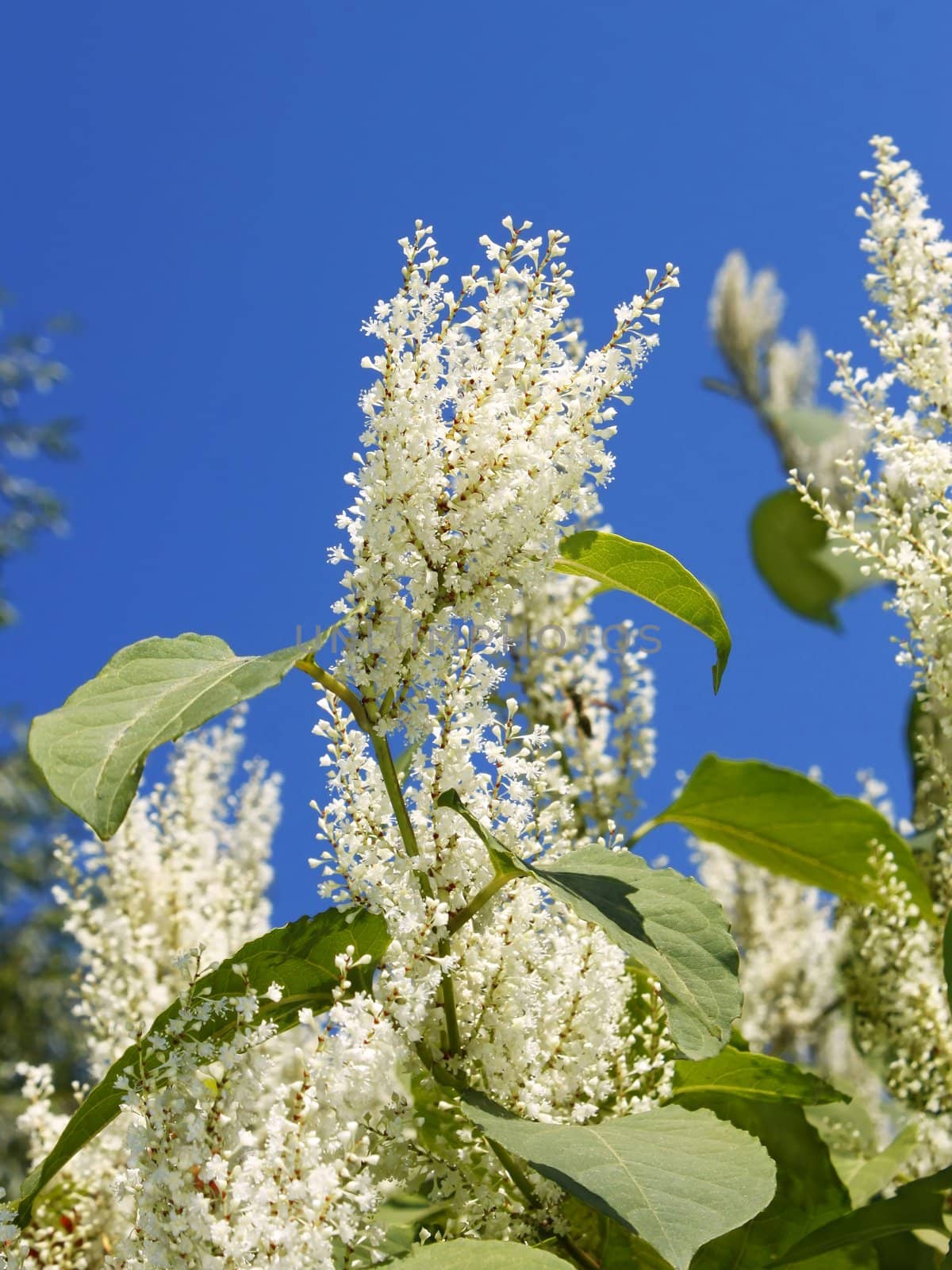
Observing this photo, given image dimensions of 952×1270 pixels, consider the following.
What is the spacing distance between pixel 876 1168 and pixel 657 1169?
898 mm

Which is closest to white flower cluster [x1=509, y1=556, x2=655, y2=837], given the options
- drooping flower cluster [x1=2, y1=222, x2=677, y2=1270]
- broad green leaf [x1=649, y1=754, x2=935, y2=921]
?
broad green leaf [x1=649, y1=754, x2=935, y2=921]

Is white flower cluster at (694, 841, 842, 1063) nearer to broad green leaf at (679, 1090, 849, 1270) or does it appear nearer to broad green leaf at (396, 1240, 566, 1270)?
broad green leaf at (679, 1090, 849, 1270)

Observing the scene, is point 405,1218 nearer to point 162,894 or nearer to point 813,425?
point 162,894

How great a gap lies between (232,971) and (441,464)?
17.3 inches

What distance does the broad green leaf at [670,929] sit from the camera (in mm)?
1011

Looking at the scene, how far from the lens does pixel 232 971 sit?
108 cm

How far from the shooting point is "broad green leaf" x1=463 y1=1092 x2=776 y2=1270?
902 millimetres

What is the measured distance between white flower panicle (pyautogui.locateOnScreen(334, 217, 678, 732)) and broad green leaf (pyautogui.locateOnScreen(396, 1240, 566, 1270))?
399 mm

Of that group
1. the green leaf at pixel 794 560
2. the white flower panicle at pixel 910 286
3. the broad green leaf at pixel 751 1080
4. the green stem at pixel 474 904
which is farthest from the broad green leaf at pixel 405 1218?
the green leaf at pixel 794 560

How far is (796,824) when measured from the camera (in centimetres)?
179

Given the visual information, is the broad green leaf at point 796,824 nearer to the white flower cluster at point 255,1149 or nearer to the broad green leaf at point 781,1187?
the broad green leaf at point 781,1187

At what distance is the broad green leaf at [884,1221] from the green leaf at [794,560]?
80.9 inches

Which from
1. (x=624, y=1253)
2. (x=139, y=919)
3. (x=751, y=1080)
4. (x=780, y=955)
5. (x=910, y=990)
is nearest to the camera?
(x=624, y=1253)

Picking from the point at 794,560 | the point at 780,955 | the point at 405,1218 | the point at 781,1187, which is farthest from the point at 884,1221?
the point at 794,560
